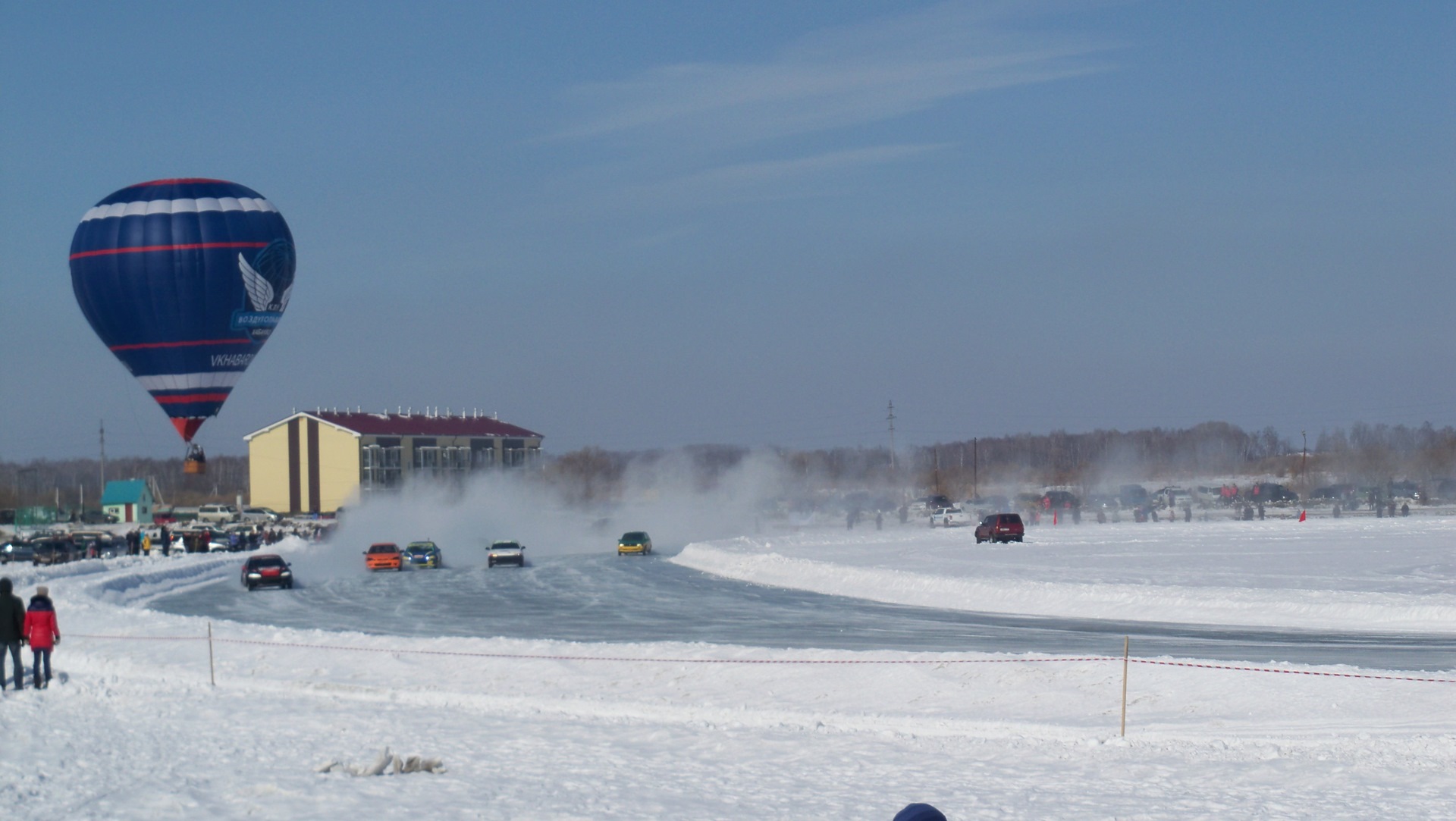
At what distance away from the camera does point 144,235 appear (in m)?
40.2

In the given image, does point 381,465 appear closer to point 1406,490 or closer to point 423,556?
point 423,556

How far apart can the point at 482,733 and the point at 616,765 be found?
2.71 m

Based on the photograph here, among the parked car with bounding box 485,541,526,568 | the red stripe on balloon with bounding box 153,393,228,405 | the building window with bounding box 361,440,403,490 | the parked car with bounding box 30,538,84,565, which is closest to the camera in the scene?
the red stripe on balloon with bounding box 153,393,228,405

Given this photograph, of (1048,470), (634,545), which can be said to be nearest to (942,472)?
(1048,470)

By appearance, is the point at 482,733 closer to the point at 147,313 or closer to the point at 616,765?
the point at 616,765

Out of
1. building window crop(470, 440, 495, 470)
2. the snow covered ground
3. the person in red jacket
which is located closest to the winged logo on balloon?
the snow covered ground

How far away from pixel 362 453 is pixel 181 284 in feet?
267

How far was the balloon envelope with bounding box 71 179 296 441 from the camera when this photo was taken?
4022 centimetres

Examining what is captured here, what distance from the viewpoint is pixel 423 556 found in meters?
59.7

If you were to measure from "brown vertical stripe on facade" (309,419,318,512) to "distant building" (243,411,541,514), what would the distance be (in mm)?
67

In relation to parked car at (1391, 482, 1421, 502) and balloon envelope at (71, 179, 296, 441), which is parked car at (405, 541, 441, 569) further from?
parked car at (1391, 482, 1421, 502)

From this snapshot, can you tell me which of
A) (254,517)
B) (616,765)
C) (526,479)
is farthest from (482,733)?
(254,517)

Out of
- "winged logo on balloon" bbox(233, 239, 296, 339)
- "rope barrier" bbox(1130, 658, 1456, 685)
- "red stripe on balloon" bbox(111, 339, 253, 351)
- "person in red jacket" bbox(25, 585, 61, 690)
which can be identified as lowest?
"rope barrier" bbox(1130, 658, 1456, 685)

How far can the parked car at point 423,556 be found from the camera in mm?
59469
